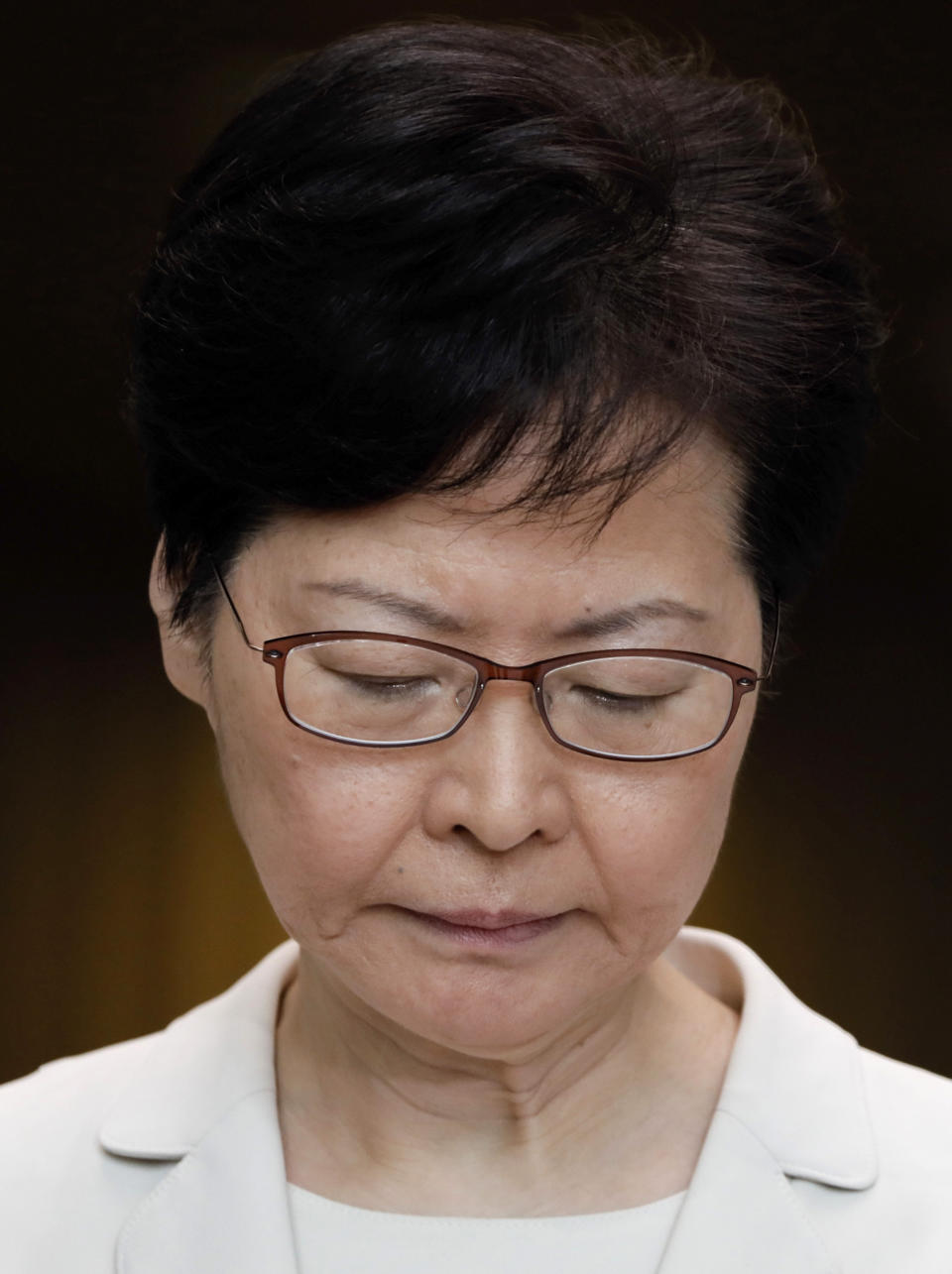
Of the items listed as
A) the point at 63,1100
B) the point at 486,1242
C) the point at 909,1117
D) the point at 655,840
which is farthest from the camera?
the point at 63,1100

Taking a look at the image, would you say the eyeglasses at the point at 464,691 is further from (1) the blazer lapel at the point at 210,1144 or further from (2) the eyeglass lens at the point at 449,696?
(1) the blazer lapel at the point at 210,1144

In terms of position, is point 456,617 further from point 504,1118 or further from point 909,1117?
point 909,1117

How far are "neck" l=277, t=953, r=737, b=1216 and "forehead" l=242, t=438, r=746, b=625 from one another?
45 cm

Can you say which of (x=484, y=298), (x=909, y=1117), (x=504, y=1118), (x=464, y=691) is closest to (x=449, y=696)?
(x=464, y=691)

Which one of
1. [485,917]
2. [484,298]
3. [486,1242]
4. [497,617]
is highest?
[484,298]

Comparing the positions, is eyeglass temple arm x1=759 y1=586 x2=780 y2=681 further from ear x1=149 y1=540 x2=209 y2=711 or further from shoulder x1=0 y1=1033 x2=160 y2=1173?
shoulder x1=0 y1=1033 x2=160 y2=1173

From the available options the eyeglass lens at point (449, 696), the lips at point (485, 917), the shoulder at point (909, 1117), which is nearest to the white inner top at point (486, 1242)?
the shoulder at point (909, 1117)

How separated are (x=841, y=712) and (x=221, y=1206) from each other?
1952 millimetres

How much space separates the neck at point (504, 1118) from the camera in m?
1.65

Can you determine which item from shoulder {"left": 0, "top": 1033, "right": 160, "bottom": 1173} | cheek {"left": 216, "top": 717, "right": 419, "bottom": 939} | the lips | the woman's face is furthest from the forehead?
shoulder {"left": 0, "top": 1033, "right": 160, "bottom": 1173}

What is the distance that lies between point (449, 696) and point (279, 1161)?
21.0 inches

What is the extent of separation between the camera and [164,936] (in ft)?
11.2

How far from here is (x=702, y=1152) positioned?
162 cm

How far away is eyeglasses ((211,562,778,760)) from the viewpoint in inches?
55.8
